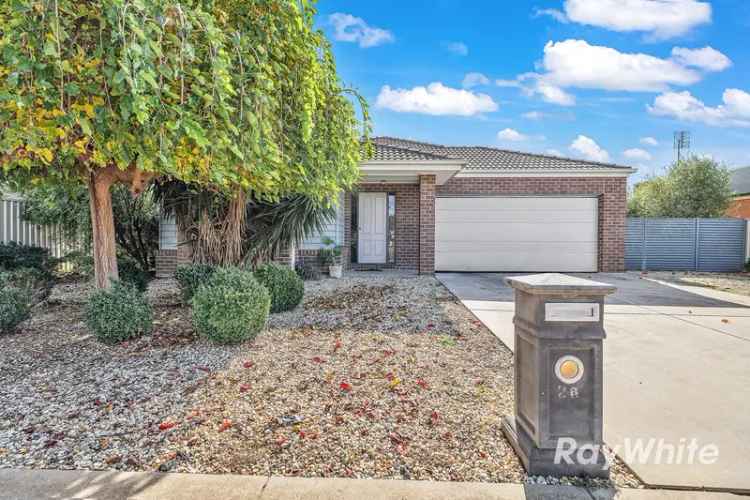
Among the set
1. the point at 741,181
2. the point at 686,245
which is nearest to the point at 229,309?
the point at 686,245

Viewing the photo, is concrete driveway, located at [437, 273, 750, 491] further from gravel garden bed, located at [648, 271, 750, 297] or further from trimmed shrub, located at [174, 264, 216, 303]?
trimmed shrub, located at [174, 264, 216, 303]

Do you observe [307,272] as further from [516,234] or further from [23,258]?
[516,234]

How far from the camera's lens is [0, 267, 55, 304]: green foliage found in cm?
511

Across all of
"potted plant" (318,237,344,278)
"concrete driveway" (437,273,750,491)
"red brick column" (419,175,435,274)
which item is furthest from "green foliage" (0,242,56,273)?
"concrete driveway" (437,273,750,491)

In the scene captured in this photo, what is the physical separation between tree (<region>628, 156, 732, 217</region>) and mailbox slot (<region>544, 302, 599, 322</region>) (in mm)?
19627

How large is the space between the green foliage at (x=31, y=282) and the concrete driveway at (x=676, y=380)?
578 cm

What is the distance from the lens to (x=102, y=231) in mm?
4648

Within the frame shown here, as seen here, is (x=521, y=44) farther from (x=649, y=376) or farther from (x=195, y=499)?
(x=195, y=499)

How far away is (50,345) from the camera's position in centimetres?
427

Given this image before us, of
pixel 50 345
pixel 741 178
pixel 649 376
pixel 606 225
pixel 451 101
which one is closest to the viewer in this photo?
pixel 649 376

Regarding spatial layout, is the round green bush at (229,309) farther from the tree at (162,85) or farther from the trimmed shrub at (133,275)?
the trimmed shrub at (133,275)

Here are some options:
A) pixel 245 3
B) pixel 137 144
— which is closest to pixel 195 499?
pixel 137 144

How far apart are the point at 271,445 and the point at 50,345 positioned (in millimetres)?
3334

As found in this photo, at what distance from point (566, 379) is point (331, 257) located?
8.19 metres
